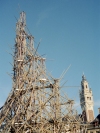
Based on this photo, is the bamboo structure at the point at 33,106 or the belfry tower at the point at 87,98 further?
the belfry tower at the point at 87,98

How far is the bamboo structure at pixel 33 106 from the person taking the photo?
66.9ft

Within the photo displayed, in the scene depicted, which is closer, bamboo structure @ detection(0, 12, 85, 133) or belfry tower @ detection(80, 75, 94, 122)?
bamboo structure @ detection(0, 12, 85, 133)

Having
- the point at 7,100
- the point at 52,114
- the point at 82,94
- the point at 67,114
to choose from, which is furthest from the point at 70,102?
the point at 82,94

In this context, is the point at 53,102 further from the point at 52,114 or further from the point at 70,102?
the point at 70,102

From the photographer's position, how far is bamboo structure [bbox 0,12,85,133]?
20391 millimetres

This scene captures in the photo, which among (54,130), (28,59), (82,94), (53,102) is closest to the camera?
(54,130)

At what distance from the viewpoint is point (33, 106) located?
73.0 ft

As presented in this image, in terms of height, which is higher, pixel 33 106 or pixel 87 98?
pixel 87 98

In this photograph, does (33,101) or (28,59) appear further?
(28,59)

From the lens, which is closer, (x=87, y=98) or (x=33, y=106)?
(x=33, y=106)

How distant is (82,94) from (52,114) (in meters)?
57.1

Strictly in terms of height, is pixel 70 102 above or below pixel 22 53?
below

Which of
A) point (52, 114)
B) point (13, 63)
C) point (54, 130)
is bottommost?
point (54, 130)

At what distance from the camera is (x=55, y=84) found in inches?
887
